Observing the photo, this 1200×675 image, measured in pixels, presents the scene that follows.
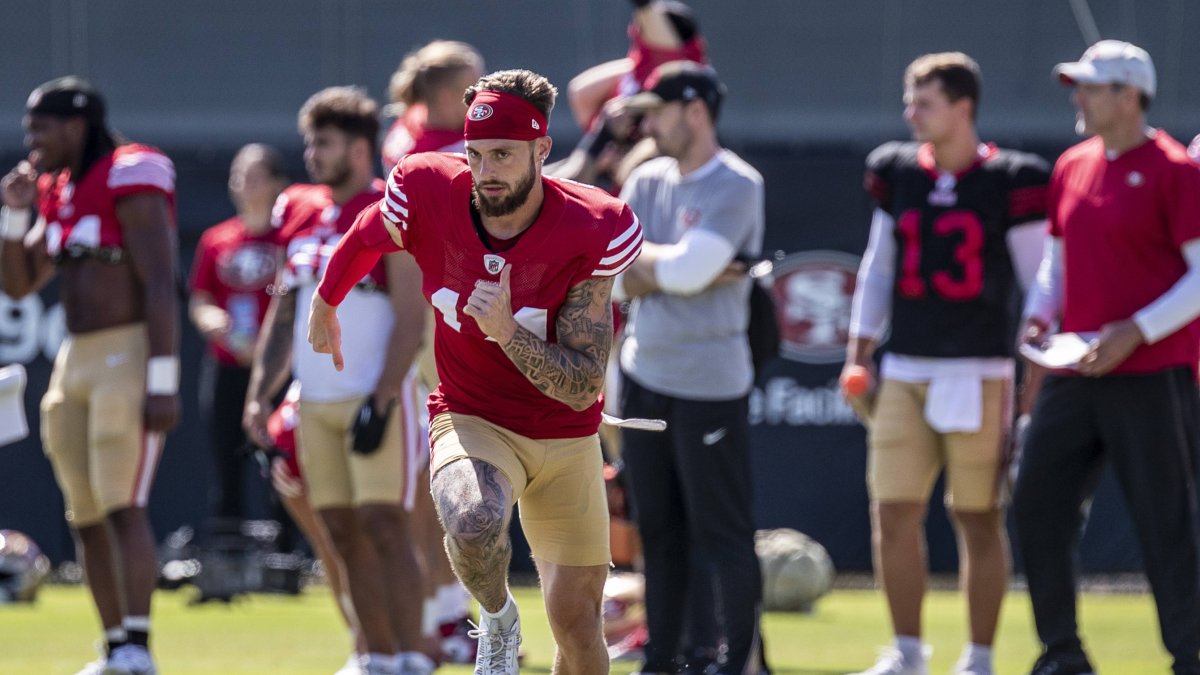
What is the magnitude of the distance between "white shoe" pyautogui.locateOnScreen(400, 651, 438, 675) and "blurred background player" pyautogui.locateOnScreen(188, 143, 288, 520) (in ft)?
16.4

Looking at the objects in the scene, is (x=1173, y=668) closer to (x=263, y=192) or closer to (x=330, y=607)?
(x=330, y=607)

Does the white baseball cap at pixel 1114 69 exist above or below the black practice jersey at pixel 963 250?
above

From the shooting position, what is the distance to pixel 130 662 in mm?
7504

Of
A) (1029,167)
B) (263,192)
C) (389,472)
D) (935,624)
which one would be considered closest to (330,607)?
(263,192)

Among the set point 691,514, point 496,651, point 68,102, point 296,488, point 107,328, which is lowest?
point 296,488

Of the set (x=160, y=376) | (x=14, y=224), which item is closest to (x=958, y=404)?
(x=160, y=376)

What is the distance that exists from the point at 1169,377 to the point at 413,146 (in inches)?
134

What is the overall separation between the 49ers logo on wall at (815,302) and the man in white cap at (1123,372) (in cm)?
539

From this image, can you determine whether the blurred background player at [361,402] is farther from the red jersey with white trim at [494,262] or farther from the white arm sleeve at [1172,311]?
the white arm sleeve at [1172,311]

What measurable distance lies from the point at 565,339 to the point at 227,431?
23.3 feet

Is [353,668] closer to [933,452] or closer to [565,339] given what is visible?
[933,452]

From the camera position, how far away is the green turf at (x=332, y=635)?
8508 mm

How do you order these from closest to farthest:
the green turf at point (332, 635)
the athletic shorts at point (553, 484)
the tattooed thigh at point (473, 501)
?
1. the tattooed thigh at point (473, 501)
2. the athletic shorts at point (553, 484)
3. the green turf at point (332, 635)

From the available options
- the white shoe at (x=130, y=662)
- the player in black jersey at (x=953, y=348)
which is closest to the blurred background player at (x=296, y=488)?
the white shoe at (x=130, y=662)
